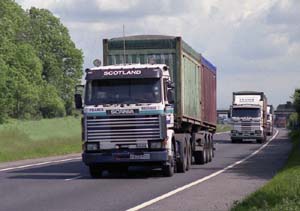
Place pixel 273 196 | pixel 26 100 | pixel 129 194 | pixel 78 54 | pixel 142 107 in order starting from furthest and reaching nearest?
pixel 78 54
pixel 26 100
pixel 142 107
pixel 129 194
pixel 273 196

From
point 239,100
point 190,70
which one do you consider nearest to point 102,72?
point 190,70

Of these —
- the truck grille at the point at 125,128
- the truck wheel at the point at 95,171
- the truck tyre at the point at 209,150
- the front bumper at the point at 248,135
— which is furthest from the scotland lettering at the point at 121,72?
the front bumper at the point at 248,135

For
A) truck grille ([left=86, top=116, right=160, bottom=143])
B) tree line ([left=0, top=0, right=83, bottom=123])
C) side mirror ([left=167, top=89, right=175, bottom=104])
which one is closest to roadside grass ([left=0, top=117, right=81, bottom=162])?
tree line ([left=0, top=0, right=83, bottom=123])

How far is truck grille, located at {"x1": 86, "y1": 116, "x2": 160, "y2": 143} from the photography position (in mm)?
23266

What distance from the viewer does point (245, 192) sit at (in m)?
19.5

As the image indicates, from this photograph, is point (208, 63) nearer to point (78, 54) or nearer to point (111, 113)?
point (111, 113)

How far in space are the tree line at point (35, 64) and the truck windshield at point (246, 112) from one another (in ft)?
72.5

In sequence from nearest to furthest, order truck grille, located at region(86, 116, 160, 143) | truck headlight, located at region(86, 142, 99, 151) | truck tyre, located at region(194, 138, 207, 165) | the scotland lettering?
truck grille, located at region(86, 116, 160, 143), truck headlight, located at region(86, 142, 99, 151), the scotland lettering, truck tyre, located at region(194, 138, 207, 165)

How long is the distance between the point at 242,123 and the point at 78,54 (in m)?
38.4

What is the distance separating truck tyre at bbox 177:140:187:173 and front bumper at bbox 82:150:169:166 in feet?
7.48

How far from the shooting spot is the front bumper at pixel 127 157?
2339cm

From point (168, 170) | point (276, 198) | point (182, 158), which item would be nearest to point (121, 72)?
point (168, 170)

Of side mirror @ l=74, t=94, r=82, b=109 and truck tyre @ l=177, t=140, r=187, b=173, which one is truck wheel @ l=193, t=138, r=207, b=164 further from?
side mirror @ l=74, t=94, r=82, b=109

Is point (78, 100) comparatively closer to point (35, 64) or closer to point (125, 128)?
point (125, 128)
